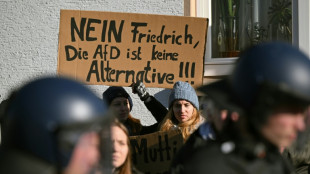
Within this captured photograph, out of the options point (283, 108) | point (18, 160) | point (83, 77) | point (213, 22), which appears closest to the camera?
point (18, 160)

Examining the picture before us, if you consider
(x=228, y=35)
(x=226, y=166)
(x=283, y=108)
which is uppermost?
(x=228, y=35)

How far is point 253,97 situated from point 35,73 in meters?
5.03

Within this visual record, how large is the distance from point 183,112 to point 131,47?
1.02m

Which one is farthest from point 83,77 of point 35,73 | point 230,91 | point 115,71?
point 230,91

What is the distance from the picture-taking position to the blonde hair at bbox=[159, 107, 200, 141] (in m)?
4.88

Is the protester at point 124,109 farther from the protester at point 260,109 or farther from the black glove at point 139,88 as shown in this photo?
the protester at point 260,109

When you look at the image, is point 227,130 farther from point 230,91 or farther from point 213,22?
point 213,22

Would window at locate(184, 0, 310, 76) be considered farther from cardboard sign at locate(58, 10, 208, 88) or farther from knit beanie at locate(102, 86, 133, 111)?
knit beanie at locate(102, 86, 133, 111)

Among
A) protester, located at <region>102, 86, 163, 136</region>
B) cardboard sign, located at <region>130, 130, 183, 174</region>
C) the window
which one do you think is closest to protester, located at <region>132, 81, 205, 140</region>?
cardboard sign, located at <region>130, 130, 183, 174</region>

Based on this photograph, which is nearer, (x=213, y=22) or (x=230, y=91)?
(x=230, y=91)

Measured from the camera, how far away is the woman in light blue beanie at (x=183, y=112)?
496cm

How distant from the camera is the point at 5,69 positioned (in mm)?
7184

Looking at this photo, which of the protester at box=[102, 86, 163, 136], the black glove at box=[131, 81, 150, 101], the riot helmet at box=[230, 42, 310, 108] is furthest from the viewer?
the black glove at box=[131, 81, 150, 101]

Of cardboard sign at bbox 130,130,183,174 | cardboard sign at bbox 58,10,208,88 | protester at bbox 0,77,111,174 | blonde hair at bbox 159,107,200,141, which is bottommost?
cardboard sign at bbox 130,130,183,174
